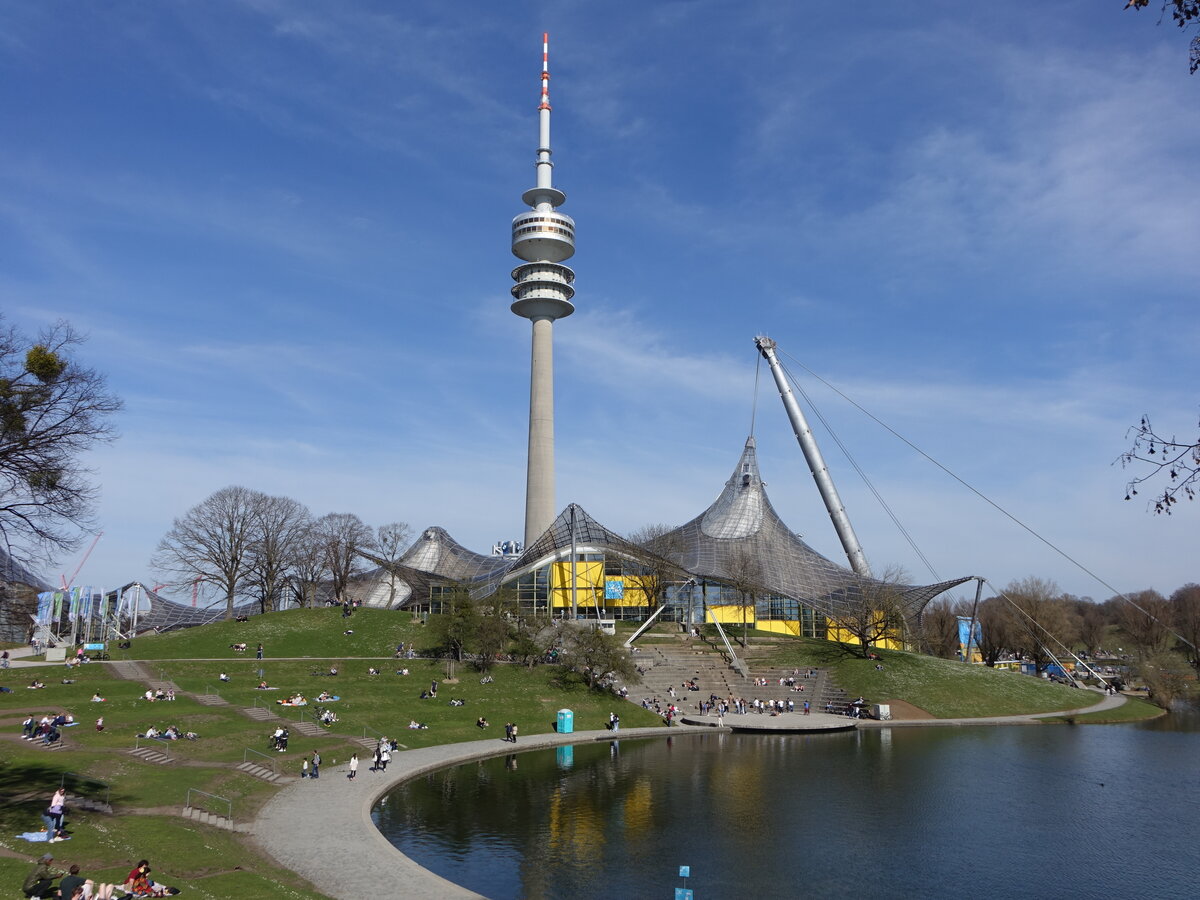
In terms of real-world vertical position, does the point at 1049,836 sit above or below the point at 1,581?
below

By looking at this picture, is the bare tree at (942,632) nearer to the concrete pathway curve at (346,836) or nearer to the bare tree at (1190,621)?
the bare tree at (1190,621)

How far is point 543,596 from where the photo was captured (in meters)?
80.3

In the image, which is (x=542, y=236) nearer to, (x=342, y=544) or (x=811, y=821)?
(x=342, y=544)

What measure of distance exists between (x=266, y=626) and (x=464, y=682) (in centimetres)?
2239

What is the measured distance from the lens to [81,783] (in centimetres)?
2620

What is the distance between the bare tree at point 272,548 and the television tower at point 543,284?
27.5 m

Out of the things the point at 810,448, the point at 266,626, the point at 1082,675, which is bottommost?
the point at 1082,675

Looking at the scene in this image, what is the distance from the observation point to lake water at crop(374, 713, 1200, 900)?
829 inches

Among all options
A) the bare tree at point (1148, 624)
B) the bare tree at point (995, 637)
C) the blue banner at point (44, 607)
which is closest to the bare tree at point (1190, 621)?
the bare tree at point (1148, 624)

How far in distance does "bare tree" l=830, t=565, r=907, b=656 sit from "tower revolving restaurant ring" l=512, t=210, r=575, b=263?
57571 mm

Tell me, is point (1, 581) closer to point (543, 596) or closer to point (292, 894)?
point (292, 894)

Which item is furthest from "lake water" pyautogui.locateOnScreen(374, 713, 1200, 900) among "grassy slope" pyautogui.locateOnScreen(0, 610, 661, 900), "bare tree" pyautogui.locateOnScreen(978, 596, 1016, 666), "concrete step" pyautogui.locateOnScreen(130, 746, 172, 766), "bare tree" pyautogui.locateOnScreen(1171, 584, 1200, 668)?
"bare tree" pyautogui.locateOnScreen(1171, 584, 1200, 668)

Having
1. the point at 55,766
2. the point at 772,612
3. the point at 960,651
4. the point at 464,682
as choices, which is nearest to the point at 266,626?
the point at 464,682

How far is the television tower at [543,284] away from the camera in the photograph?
96.6 m
